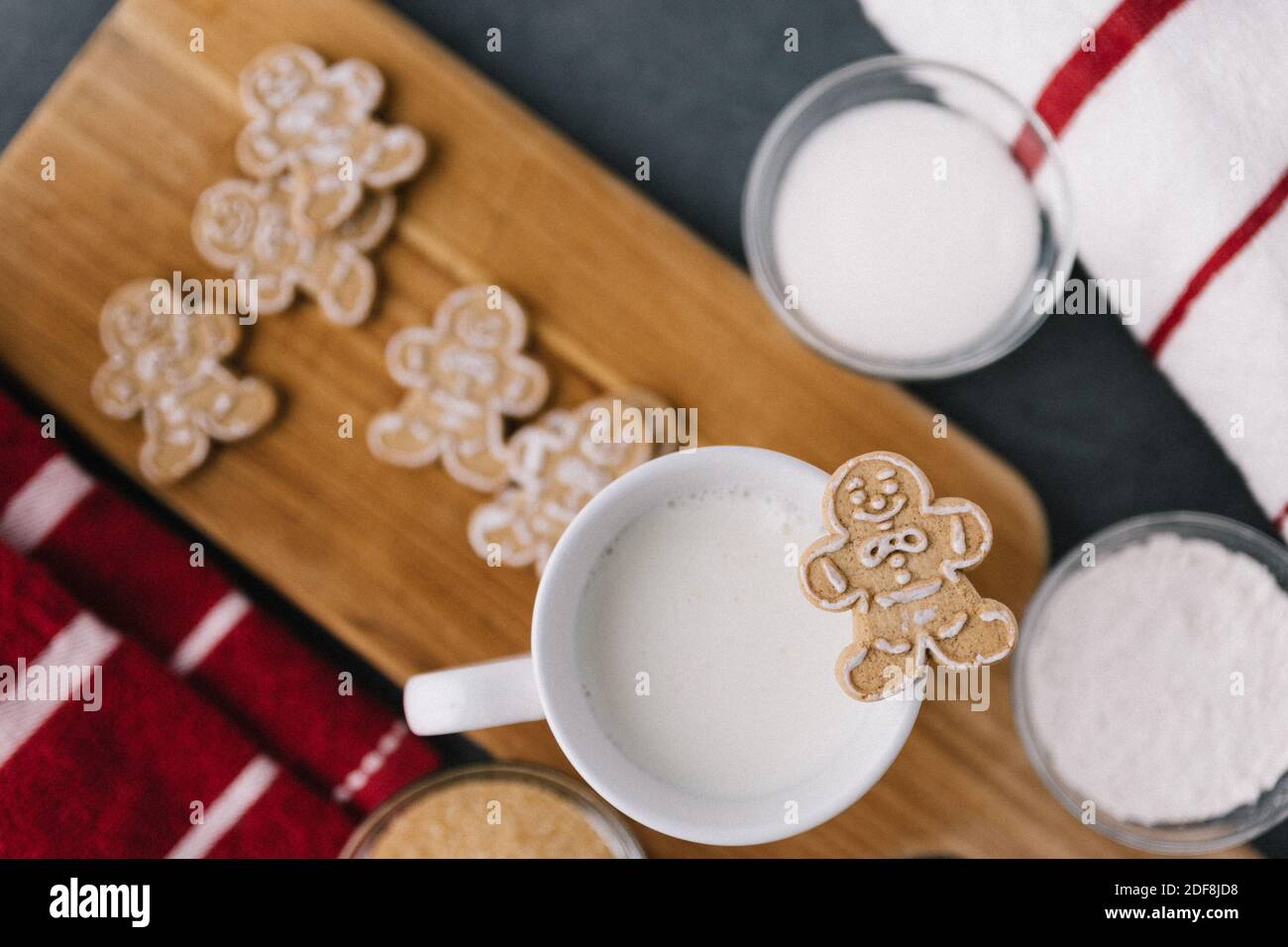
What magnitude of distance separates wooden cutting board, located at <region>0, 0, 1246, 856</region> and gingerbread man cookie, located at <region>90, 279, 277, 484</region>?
2cm

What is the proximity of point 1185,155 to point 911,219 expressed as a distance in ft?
0.71

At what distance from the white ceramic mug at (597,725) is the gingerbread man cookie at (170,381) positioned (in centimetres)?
33

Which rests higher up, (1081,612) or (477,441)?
(477,441)

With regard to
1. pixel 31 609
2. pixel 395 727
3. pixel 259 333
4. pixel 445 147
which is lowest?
pixel 395 727

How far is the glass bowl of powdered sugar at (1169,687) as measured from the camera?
0.88 m

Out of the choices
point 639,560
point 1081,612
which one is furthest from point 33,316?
point 1081,612

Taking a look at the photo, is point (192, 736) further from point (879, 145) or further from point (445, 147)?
point (879, 145)

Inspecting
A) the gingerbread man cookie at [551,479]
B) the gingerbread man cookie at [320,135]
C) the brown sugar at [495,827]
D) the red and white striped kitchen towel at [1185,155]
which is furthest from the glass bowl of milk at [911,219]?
the brown sugar at [495,827]

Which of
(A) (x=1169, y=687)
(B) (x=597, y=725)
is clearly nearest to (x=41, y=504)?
(B) (x=597, y=725)

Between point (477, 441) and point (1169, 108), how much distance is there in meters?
0.62

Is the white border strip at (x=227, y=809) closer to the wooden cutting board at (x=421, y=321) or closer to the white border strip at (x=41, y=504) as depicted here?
the wooden cutting board at (x=421, y=321)

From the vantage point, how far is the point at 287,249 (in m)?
0.89

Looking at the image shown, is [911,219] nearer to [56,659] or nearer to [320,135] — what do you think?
[320,135]

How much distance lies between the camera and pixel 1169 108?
860mm
